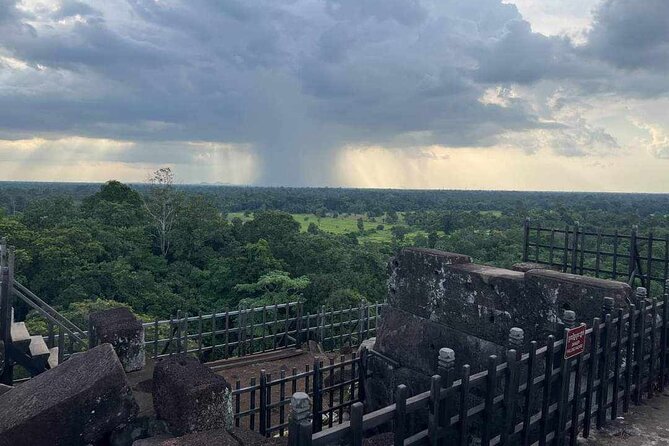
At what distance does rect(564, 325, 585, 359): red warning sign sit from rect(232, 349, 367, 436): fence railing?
88.5 inches

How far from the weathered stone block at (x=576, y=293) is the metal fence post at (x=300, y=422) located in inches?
123

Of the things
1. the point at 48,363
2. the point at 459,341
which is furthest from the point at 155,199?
the point at 459,341

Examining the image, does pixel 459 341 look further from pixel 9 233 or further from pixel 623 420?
pixel 9 233

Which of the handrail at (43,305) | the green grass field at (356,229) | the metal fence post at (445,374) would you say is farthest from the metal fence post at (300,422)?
the green grass field at (356,229)

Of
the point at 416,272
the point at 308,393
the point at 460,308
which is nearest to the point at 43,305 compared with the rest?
the point at 308,393

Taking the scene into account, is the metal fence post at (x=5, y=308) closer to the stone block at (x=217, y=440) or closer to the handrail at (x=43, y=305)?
the handrail at (x=43, y=305)

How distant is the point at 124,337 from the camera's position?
4.80 metres

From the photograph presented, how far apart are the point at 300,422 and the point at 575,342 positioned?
8.83 feet

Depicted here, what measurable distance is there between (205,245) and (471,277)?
2195 centimetres

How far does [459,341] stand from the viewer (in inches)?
211

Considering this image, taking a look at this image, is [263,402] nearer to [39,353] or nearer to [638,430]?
[39,353]

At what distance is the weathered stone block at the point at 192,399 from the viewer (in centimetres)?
341

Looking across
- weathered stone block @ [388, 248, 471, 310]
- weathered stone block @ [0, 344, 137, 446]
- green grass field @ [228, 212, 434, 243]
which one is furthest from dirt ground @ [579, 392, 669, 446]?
green grass field @ [228, 212, 434, 243]

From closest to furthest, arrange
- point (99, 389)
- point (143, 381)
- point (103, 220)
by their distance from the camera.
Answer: point (99, 389), point (143, 381), point (103, 220)
